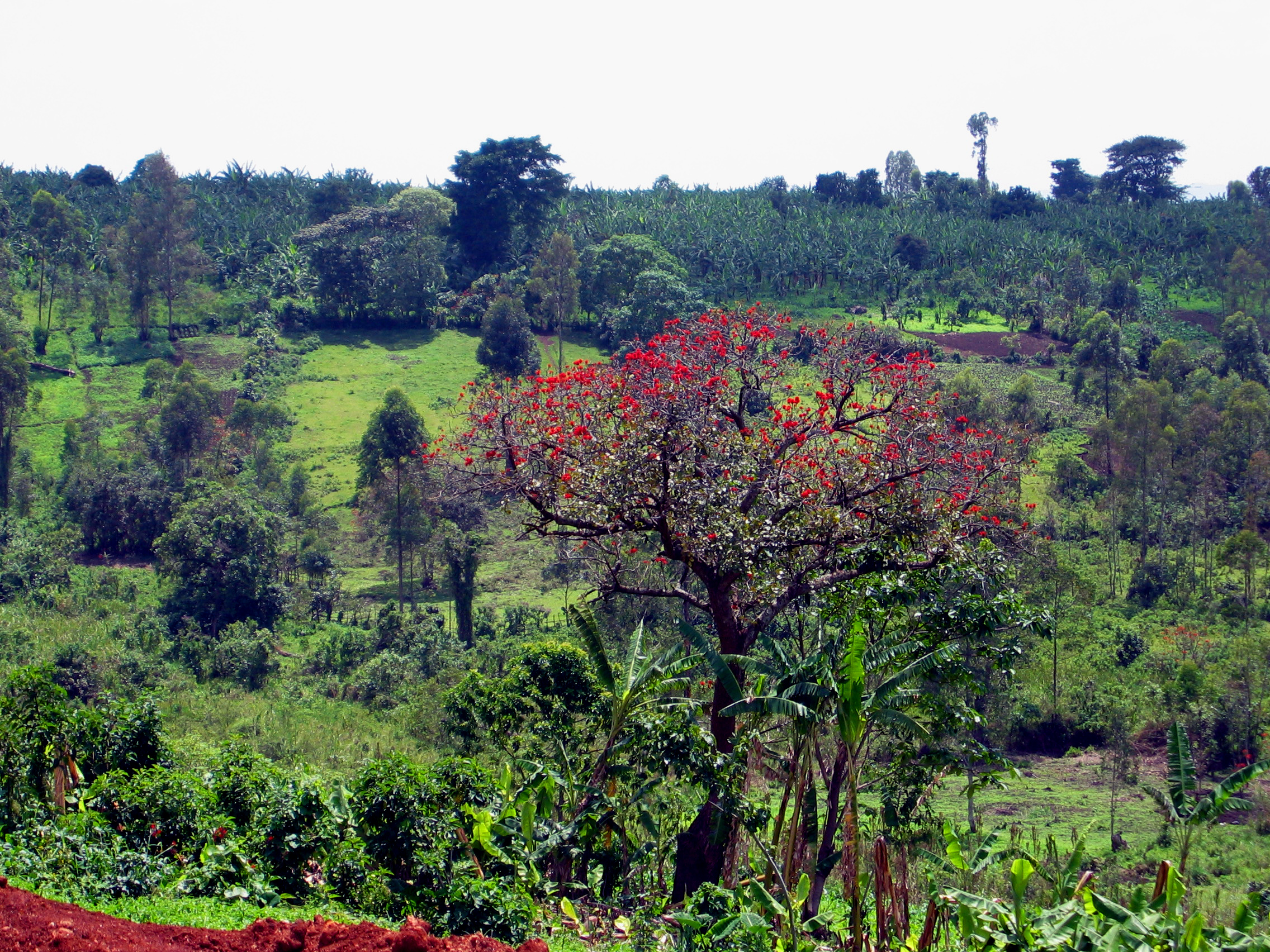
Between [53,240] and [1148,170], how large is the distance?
225 feet

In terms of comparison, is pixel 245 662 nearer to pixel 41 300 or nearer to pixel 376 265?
pixel 41 300

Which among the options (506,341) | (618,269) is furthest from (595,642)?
(618,269)

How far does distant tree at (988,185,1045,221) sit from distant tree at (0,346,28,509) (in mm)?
56223

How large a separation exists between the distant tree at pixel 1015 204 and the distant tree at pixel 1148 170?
7677mm

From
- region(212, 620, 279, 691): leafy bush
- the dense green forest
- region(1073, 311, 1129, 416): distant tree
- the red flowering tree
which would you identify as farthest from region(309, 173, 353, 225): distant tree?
the red flowering tree

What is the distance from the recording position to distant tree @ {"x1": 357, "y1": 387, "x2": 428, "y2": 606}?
30.2 metres

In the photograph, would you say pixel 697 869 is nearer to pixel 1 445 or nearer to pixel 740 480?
pixel 740 480

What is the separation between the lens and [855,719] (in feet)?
21.2

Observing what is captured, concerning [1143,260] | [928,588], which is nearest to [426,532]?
[928,588]

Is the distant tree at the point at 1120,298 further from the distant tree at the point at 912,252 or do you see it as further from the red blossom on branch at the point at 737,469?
the red blossom on branch at the point at 737,469

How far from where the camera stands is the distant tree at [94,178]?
61.0 m

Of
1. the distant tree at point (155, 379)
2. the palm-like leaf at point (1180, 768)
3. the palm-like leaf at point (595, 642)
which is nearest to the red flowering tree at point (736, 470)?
the palm-like leaf at point (595, 642)

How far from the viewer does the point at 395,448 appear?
30.3 meters

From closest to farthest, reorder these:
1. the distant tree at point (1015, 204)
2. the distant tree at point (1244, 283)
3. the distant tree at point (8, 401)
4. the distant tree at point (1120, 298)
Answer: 1. the distant tree at point (8, 401)
2. the distant tree at point (1120, 298)
3. the distant tree at point (1244, 283)
4. the distant tree at point (1015, 204)
